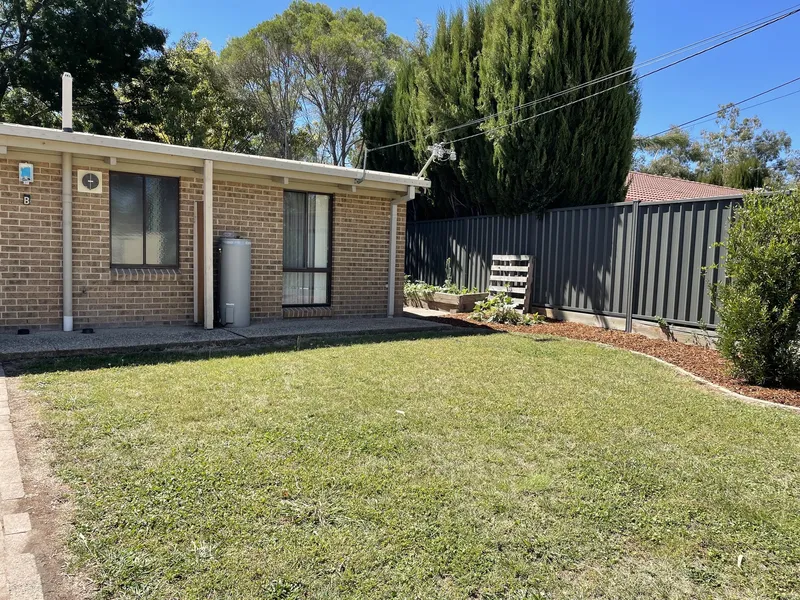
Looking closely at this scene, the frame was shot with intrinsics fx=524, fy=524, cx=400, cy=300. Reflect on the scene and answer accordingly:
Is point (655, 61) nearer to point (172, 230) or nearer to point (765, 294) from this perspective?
point (765, 294)

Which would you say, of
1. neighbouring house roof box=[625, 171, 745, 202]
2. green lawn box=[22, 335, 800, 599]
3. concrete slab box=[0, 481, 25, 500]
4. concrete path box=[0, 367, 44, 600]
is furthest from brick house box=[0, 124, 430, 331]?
neighbouring house roof box=[625, 171, 745, 202]

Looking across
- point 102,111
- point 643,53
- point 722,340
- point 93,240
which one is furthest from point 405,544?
point 102,111

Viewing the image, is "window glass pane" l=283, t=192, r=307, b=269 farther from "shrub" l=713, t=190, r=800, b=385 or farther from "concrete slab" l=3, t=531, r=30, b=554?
"concrete slab" l=3, t=531, r=30, b=554

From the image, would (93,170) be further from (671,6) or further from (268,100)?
(268,100)

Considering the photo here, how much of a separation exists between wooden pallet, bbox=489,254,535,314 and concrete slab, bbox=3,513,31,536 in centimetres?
881

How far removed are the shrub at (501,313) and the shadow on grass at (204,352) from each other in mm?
1068

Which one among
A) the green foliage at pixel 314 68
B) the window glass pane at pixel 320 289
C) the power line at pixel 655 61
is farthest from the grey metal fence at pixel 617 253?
the green foliage at pixel 314 68

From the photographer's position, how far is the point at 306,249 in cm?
909

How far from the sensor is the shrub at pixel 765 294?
5.22m

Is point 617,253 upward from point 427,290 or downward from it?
upward

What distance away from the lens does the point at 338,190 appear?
30.0ft

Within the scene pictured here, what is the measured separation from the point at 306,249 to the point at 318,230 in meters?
0.40

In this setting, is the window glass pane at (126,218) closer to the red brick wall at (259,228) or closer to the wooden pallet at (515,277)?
the red brick wall at (259,228)

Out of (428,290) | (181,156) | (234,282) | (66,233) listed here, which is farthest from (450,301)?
(66,233)
